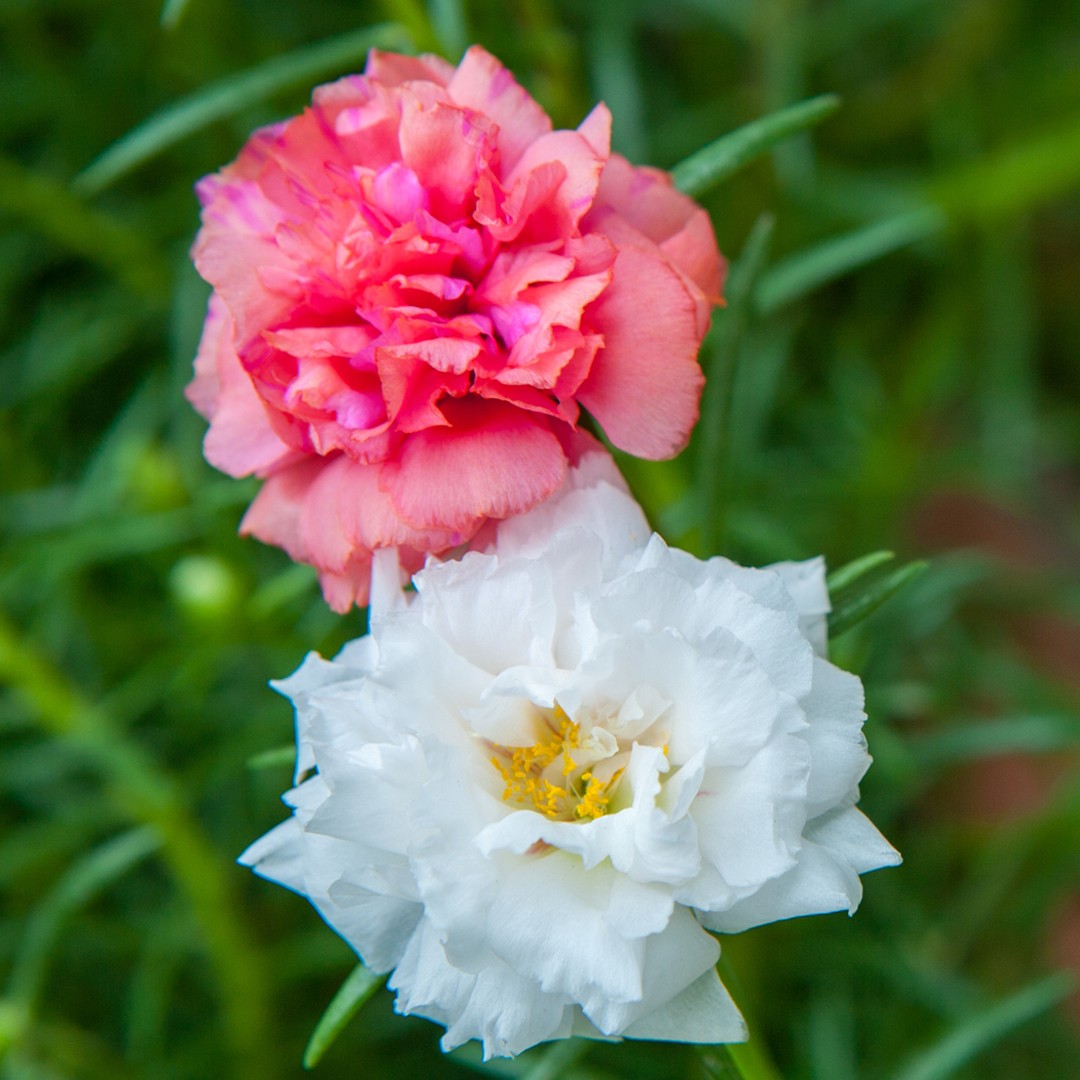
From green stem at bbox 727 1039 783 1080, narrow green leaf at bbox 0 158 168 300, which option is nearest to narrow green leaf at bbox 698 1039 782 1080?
green stem at bbox 727 1039 783 1080

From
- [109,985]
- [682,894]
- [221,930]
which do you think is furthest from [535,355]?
[109,985]

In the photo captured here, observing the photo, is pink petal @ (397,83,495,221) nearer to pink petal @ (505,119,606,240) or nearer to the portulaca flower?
pink petal @ (505,119,606,240)

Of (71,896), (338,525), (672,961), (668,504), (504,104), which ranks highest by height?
(504,104)

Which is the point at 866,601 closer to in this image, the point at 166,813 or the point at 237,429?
the point at 237,429

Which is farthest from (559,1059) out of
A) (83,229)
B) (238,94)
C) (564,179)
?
(83,229)

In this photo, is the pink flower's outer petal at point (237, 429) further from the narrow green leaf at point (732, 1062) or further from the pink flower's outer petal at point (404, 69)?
the narrow green leaf at point (732, 1062)

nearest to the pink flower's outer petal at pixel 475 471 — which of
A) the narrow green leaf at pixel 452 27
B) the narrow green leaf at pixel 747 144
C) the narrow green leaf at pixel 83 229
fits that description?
the narrow green leaf at pixel 747 144
